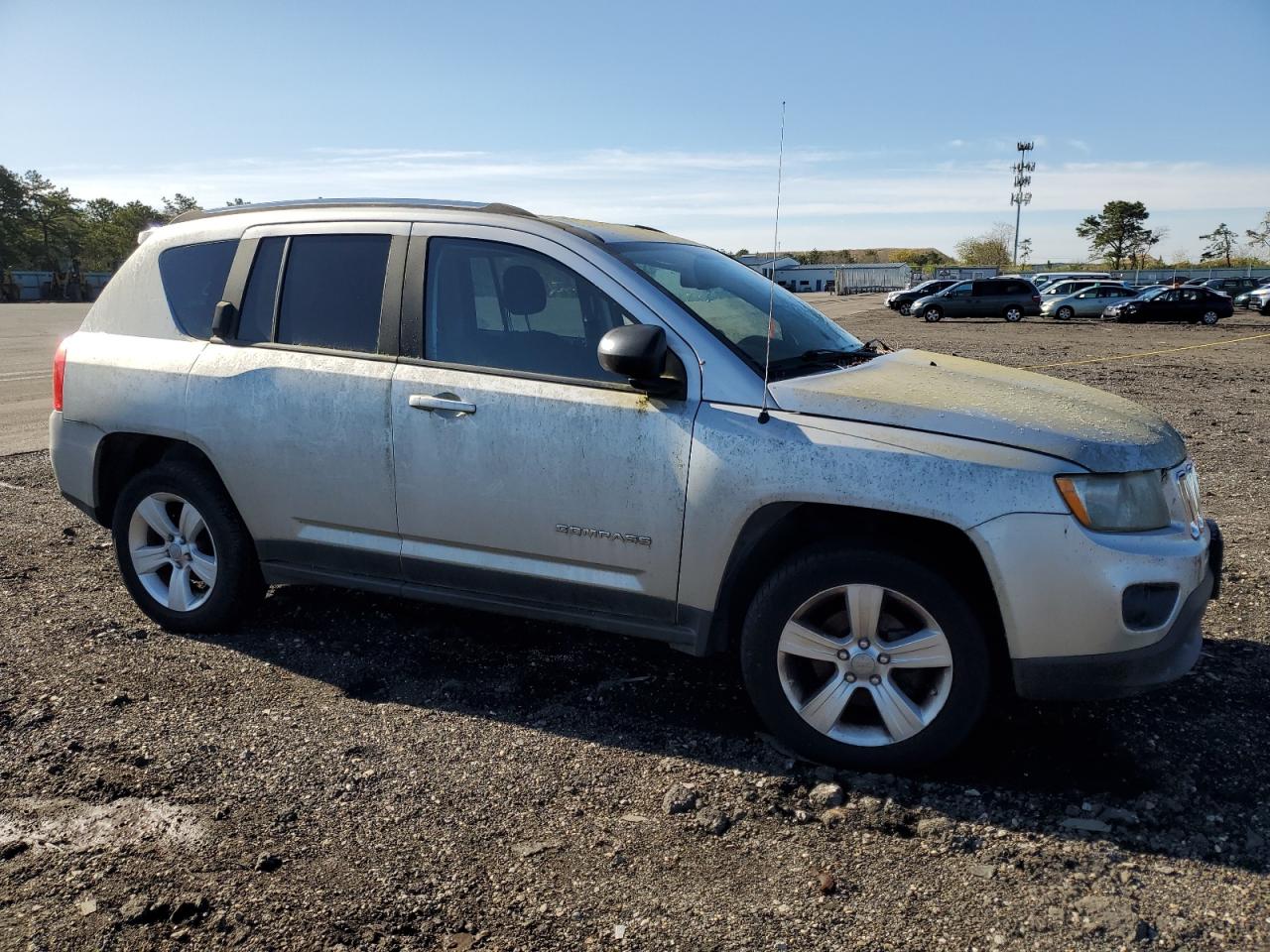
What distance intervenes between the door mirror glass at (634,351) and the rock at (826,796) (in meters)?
1.47

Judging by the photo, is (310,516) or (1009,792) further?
(310,516)

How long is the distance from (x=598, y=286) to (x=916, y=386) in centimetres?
122

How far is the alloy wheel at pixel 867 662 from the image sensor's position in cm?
319

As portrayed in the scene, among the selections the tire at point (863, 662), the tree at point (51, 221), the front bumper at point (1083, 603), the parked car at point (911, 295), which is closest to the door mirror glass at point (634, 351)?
the tire at point (863, 662)

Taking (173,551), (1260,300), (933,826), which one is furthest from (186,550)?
(1260,300)

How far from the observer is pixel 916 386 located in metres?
3.52

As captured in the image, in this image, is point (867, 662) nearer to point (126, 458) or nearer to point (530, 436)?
point (530, 436)

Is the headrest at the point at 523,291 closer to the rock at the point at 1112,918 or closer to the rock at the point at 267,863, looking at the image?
the rock at the point at 267,863

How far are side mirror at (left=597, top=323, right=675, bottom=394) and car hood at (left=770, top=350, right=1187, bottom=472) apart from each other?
16.6 inches

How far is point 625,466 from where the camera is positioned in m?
3.46

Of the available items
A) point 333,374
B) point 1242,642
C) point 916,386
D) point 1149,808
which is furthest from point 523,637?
point 1242,642

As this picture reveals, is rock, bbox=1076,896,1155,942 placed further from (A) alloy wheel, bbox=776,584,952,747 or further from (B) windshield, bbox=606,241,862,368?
(B) windshield, bbox=606,241,862,368

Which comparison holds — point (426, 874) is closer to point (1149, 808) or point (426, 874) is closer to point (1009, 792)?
point (1009, 792)

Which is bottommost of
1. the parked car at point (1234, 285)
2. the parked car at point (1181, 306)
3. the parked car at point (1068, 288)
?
the parked car at point (1181, 306)
